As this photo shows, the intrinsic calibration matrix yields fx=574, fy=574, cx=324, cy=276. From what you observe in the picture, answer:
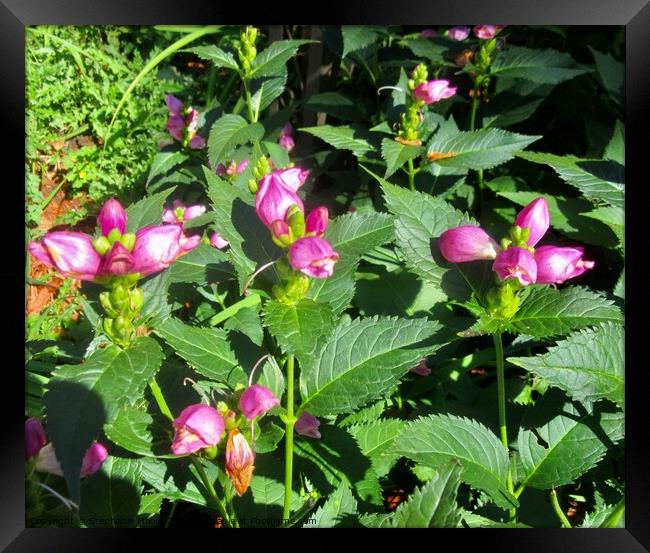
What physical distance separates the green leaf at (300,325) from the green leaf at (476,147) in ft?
2.67

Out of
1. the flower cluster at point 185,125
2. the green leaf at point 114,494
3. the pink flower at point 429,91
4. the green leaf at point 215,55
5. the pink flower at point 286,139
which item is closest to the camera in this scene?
the green leaf at point 114,494

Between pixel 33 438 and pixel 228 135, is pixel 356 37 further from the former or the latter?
pixel 33 438

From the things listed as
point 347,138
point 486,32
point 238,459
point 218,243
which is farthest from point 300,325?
point 486,32

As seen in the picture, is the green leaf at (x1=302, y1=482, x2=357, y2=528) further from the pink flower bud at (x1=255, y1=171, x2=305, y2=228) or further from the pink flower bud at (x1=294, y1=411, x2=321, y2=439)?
the pink flower bud at (x1=255, y1=171, x2=305, y2=228)

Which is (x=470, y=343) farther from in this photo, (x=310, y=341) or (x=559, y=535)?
(x=310, y=341)

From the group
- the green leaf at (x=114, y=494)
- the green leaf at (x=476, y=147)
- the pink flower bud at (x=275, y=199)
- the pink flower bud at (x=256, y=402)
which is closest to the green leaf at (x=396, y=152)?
the green leaf at (x=476, y=147)

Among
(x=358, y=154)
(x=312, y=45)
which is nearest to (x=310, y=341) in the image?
(x=358, y=154)

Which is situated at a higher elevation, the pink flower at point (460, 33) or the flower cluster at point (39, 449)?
the pink flower at point (460, 33)

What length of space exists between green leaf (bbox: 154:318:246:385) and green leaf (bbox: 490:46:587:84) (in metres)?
1.29

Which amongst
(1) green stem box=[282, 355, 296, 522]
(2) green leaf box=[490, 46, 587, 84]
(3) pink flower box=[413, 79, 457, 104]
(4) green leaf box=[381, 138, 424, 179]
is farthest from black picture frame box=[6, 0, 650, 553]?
(2) green leaf box=[490, 46, 587, 84]

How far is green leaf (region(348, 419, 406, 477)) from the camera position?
1.07 m

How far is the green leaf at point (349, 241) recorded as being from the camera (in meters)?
0.84

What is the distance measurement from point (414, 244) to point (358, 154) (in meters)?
0.72
